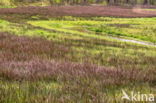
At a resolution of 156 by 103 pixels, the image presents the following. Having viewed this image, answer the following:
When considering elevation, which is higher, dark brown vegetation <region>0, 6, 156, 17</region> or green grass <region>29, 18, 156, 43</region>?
dark brown vegetation <region>0, 6, 156, 17</region>

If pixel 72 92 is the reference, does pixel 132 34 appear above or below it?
below

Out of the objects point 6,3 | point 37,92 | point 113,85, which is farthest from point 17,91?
point 6,3

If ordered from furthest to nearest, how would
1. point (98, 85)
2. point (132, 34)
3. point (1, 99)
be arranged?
point (132, 34) < point (98, 85) < point (1, 99)

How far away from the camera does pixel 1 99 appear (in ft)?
10.5

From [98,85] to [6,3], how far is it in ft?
255

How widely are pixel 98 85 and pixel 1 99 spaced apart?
1.56 metres

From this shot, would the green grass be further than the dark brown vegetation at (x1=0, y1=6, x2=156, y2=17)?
No

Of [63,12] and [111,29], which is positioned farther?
[63,12]

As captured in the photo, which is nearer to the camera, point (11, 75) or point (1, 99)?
point (1, 99)

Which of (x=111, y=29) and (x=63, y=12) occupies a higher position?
(x=63, y=12)

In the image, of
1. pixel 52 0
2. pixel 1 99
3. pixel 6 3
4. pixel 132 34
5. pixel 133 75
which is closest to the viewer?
pixel 1 99

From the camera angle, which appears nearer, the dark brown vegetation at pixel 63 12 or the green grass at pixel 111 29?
the green grass at pixel 111 29

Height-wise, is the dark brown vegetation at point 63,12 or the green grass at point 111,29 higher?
the dark brown vegetation at point 63,12

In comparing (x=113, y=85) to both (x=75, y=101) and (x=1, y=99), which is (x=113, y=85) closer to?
(x=75, y=101)
